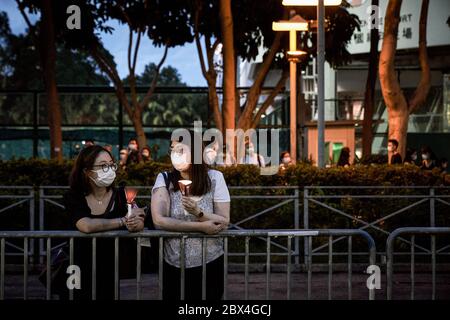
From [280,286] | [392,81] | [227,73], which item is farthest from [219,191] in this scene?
[227,73]

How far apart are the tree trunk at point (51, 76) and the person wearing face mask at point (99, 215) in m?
16.1

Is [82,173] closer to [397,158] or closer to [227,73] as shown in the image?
[397,158]

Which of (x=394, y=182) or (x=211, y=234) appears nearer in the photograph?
(x=211, y=234)

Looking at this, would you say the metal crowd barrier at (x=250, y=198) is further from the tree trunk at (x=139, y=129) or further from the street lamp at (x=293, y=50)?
the tree trunk at (x=139, y=129)

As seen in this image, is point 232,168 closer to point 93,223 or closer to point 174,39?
point 93,223

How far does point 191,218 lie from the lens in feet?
21.6

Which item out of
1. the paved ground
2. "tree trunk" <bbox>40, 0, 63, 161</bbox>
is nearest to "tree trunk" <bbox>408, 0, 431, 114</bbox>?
"tree trunk" <bbox>40, 0, 63, 161</bbox>

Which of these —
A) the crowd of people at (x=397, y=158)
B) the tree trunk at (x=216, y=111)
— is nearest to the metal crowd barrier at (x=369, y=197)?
the crowd of people at (x=397, y=158)

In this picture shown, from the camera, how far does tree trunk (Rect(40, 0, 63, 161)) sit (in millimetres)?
22750

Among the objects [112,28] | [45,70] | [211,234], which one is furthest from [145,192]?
[112,28]

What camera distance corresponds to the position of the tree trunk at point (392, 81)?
1952 centimetres

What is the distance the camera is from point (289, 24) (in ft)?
55.3

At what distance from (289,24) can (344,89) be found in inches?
1227

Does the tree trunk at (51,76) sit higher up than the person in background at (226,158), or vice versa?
the tree trunk at (51,76)
